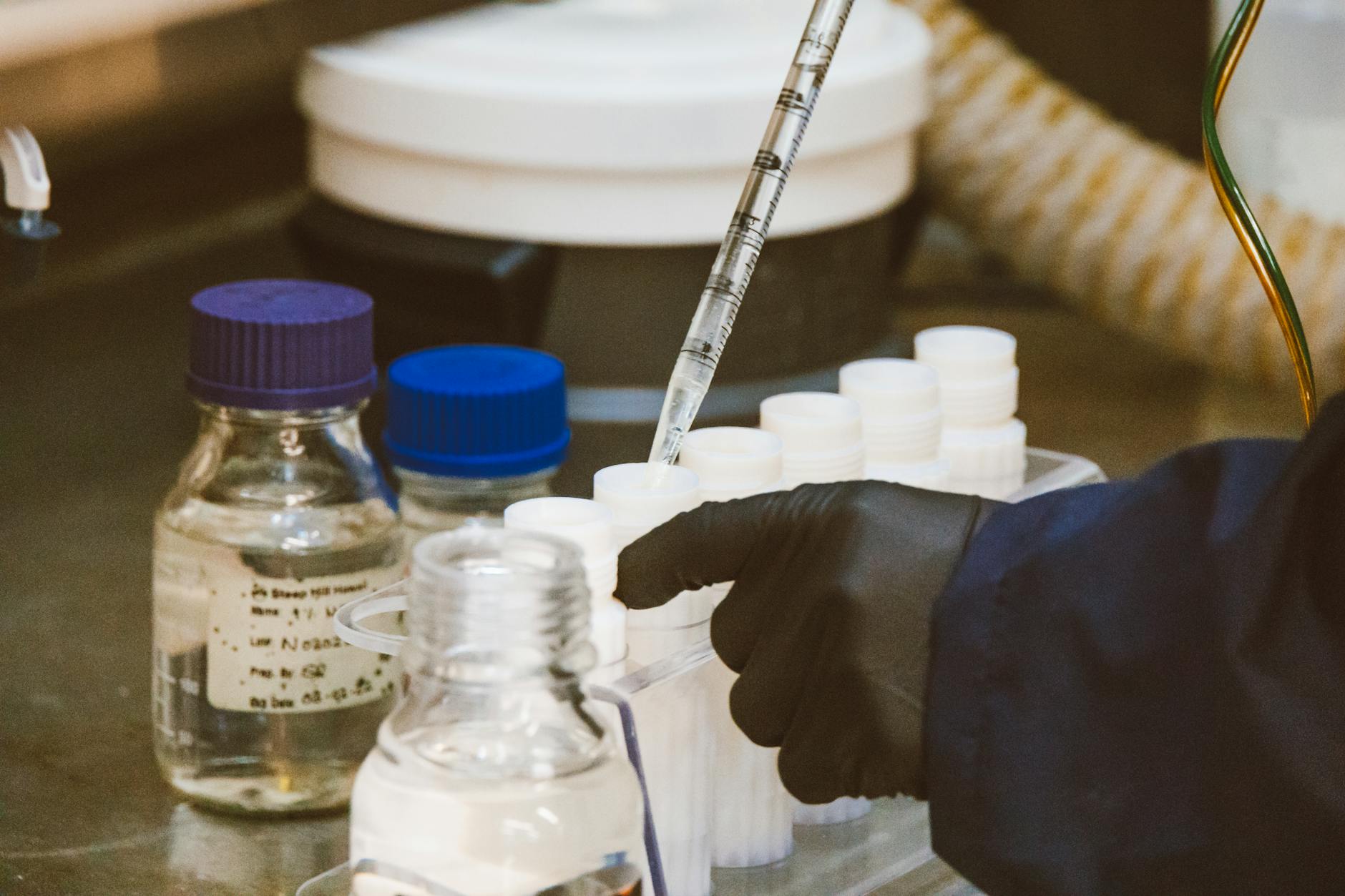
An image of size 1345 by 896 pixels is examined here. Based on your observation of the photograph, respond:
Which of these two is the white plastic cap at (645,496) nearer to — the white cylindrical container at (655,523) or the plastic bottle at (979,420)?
the white cylindrical container at (655,523)

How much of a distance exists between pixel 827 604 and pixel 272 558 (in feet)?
0.85

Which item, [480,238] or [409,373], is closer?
[409,373]

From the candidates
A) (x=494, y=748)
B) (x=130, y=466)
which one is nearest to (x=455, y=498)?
(x=494, y=748)

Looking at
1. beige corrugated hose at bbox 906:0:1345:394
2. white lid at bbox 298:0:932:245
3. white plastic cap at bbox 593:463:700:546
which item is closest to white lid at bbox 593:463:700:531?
white plastic cap at bbox 593:463:700:546

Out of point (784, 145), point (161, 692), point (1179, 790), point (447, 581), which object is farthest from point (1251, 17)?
point (161, 692)

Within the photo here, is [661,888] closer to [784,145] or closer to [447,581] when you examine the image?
[447,581]

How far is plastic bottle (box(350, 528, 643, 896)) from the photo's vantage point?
47 centimetres

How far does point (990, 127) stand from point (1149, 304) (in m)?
0.19

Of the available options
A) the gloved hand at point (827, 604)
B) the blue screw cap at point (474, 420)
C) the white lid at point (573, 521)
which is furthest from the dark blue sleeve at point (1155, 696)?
the blue screw cap at point (474, 420)

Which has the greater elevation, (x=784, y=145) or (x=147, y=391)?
(x=784, y=145)

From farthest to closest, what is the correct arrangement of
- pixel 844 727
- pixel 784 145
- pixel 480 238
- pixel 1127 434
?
pixel 1127 434, pixel 480 238, pixel 784 145, pixel 844 727

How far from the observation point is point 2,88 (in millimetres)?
780

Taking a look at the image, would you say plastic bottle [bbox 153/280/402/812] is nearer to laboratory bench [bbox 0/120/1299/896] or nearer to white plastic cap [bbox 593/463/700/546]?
laboratory bench [bbox 0/120/1299/896]

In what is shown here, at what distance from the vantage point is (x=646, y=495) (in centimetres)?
61
